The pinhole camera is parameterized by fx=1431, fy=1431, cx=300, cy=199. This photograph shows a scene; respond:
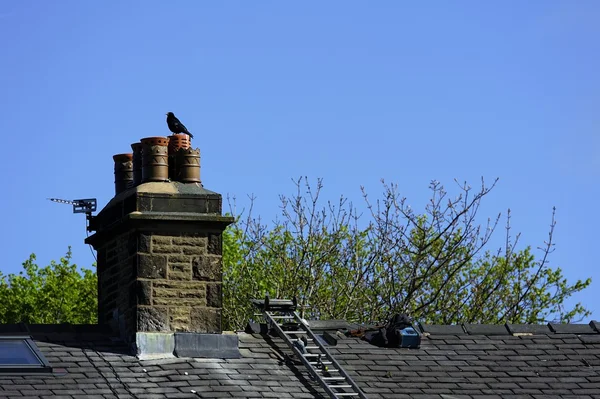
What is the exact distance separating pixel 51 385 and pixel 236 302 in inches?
846

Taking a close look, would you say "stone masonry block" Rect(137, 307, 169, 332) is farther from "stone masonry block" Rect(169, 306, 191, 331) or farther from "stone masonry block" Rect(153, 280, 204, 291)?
"stone masonry block" Rect(153, 280, 204, 291)

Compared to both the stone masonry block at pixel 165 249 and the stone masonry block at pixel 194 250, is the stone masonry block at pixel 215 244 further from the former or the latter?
the stone masonry block at pixel 165 249

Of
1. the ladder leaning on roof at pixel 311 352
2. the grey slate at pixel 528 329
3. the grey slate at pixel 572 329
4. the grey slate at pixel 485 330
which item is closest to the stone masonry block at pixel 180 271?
the ladder leaning on roof at pixel 311 352

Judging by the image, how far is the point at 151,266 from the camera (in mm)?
17094

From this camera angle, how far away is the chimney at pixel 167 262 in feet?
55.6

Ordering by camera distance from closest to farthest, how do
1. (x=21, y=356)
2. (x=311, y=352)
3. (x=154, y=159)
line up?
1. (x=21, y=356)
2. (x=311, y=352)
3. (x=154, y=159)

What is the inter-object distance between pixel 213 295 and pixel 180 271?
19.6 inches

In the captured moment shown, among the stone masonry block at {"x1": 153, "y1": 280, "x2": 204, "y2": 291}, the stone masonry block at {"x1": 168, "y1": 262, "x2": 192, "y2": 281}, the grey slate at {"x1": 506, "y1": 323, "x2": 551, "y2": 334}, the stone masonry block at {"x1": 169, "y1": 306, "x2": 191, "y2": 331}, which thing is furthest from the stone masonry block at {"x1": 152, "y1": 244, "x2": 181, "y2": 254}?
the grey slate at {"x1": 506, "y1": 323, "x2": 551, "y2": 334}

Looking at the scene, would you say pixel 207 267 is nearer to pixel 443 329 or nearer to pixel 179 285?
pixel 179 285

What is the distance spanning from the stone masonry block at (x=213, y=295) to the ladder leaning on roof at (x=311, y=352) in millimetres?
963

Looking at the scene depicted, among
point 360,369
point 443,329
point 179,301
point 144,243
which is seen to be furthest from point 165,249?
point 443,329

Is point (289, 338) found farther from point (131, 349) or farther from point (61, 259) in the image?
point (61, 259)

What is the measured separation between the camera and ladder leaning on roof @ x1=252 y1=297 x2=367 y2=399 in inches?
648

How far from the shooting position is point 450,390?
16875mm
